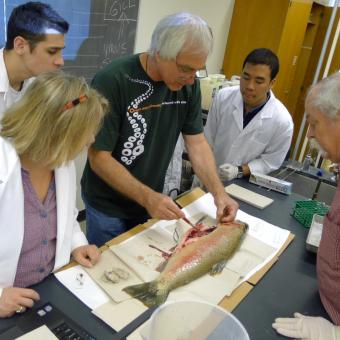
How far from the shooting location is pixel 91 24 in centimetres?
268

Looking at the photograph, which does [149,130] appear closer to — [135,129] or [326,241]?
Answer: [135,129]

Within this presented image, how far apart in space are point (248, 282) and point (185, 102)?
919 mm

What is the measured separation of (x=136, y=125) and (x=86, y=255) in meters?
0.65

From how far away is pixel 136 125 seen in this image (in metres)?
1.63

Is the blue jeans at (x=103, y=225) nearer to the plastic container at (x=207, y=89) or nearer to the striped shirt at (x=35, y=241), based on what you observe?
the striped shirt at (x=35, y=241)

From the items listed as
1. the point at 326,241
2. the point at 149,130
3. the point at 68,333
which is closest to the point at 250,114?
the point at 149,130

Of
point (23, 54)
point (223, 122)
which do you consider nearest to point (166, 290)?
point (23, 54)

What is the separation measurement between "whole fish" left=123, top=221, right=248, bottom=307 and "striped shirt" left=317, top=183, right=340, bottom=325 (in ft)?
1.09

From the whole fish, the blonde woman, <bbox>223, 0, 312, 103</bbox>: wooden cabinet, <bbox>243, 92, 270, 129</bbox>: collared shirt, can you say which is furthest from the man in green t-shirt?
<bbox>223, 0, 312, 103</bbox>: wooden cabinet

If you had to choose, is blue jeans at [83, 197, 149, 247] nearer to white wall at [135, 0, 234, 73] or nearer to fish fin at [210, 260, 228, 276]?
fish fin at [210, 260, 228, 276]

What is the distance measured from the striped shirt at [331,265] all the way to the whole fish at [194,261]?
13.1 inches

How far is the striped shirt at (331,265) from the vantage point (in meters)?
1.17

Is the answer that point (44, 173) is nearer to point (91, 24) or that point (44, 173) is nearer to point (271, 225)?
point (271, 225)

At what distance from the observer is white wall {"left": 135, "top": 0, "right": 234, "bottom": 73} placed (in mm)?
3197
